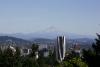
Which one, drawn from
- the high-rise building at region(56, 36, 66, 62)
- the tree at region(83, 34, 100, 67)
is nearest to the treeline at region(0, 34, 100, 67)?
the tree at region(83, 34, 100, 67)

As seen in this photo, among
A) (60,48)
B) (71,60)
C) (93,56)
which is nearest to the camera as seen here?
(71,60)

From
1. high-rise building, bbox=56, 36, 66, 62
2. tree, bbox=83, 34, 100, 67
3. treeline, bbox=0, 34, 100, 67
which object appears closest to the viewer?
treeline, bbox=0, 34, 100, 67

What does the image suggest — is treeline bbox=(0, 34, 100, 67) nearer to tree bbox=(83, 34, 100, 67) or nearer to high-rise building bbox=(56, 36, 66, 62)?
tree bbox=(83, 34, 100, 67)

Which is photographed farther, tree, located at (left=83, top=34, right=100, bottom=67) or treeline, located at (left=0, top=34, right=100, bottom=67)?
tree, located at (left=83, top=34, right=100, bottom=67)

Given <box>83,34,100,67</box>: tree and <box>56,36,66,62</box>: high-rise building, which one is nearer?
<box>83,34,100,67</box>: tree

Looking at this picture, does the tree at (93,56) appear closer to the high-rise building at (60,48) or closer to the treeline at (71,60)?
the treeline at (71,60)

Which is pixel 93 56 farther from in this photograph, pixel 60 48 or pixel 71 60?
pixel 60 48

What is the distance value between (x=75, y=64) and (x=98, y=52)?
3.75 meters

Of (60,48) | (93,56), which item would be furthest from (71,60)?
(60,48)

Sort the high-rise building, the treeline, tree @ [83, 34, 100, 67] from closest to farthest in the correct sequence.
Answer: the treeline → tree @ [83, 34, 100, 67] → the high-rise building

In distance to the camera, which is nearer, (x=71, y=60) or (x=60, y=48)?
(x=71, y=60)

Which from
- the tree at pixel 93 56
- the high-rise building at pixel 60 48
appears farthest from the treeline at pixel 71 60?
the high-rise building at pixel 60 48

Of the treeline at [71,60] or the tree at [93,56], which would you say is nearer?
the treeline at [71,60]

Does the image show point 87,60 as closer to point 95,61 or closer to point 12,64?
point 95,61
